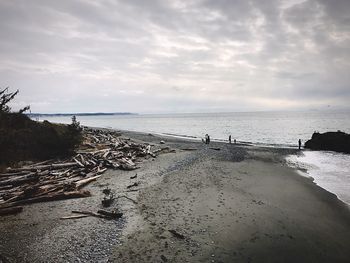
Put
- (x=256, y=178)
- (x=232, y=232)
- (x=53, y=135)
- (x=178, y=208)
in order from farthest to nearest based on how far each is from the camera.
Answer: (x=53, y=135)
(x=256, y=178)
(x=178, y=208)
(x=232, y=232)

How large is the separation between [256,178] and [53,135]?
697 inches

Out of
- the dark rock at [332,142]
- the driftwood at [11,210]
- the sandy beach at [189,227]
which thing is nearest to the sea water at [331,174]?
the sandy beach at [189,227]

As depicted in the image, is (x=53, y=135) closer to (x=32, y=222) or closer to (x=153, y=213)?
(x=32, y=222)

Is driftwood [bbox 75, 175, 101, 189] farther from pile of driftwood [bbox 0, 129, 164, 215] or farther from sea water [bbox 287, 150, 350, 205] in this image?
sea water [bbox 287, 150, 350, 205]

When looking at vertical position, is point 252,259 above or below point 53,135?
below

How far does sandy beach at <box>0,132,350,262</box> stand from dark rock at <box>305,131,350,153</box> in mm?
24803

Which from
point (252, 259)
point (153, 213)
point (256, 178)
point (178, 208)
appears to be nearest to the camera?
point (252, 259)

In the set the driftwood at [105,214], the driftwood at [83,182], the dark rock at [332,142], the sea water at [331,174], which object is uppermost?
the dark rock at [332,142]

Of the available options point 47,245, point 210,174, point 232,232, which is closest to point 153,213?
point 232,232

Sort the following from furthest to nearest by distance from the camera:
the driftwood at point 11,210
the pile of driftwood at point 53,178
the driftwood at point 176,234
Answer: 1. the pile of driftwood at point 53,178
2. the driftwood at point 11,210
3. the driftwood at point 176,234

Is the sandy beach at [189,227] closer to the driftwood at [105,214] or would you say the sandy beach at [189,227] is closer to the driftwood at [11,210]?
the driftwood at [11,210]

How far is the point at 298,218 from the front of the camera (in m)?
11.8

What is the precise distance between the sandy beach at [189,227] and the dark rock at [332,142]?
2480 cm

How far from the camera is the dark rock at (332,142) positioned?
37112 millimetres
